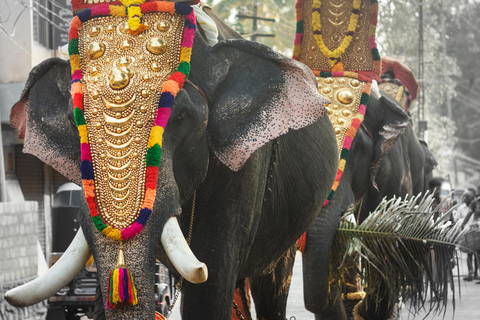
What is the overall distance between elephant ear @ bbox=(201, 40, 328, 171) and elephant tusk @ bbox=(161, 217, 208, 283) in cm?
64

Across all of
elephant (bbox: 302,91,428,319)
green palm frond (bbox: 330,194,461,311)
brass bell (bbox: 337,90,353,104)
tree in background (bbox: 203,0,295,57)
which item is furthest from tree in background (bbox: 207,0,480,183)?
green palm frond (bbox: 330,194,461,311)

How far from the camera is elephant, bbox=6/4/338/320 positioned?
3.39 metres

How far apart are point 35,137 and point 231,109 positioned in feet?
3.40

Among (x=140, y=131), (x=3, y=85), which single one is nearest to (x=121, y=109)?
(x=140, y=131)

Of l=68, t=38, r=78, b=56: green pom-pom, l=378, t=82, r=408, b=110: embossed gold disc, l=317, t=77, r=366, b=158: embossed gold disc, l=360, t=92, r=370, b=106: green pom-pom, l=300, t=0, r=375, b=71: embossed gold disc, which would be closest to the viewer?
l=68, t=38, r=78, b=56: green pom-pom

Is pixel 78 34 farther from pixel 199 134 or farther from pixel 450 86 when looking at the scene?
pixel 450 86

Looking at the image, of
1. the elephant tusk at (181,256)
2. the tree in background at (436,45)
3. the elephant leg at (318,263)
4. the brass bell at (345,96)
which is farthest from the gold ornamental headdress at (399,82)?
the tree in background at (436,45)

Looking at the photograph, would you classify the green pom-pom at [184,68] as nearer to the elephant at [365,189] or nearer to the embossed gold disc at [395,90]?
the elephant at [365,189]

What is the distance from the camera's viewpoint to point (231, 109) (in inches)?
157

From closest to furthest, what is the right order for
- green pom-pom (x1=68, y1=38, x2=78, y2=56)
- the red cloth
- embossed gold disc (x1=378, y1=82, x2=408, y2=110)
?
1. green pom-pom (x1=68, y1=38, x2=78, y2=56)
2. embossed gold disc (x1=378, y1=82, x2=408, y2=110)
3. the red cloth

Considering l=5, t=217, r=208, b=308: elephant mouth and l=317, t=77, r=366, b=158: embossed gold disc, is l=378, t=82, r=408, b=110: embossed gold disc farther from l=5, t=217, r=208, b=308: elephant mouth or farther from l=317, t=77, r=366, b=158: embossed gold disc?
l=5, t=217, r=208, b=308: elephant mouth

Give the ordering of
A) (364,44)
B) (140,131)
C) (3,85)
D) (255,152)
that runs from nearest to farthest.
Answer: (140,131), (255,152), (364,44), (3,85)

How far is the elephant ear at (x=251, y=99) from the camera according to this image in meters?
3.98

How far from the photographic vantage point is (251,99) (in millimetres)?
4020
